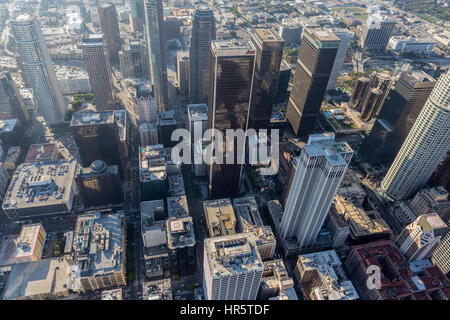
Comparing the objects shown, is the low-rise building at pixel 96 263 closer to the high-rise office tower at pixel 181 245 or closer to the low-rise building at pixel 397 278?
the high-rise office tower at pixel 181 245

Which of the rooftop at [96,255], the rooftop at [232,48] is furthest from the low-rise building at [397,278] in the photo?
the rooftop at [96,255]

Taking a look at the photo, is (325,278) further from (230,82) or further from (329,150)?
(230,82)

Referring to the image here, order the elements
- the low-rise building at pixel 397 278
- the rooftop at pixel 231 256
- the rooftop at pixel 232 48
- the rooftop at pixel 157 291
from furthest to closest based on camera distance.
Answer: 1. the low-rise building at pixel 397 278
2. the rooftop at pixel 232 48
3. the rooftop at pixel 157 291
4. the rooftop at pixel 231 256

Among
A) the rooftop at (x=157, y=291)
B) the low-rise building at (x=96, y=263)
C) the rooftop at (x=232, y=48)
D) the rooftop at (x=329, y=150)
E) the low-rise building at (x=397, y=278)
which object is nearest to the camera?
the rooftop at (x=329, y=150)

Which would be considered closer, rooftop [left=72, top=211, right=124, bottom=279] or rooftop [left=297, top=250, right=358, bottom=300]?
rooftop [left=297, top=250, right=358, bottom=300]

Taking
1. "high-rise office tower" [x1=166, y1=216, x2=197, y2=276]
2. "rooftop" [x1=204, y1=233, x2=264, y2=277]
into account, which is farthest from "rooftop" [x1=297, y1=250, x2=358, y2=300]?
"high-rise office tower" [x1=166, y1=216, x2=197, y2=276]

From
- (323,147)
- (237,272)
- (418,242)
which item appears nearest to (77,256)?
(237,272)

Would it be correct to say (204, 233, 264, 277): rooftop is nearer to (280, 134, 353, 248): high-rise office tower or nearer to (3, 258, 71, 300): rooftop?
(280, 134, 353, 248): high-rise office tower

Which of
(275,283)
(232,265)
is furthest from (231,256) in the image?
(275,283)
